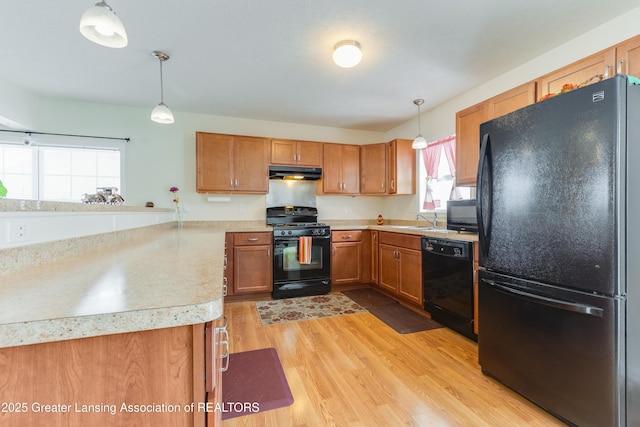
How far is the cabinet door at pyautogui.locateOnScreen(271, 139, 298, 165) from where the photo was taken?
3759 mm

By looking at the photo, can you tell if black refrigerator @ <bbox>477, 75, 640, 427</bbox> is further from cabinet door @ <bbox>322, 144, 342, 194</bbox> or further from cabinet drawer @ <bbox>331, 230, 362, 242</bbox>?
cabinet door @ <bbox>322, 144, 342, 194</bbox>

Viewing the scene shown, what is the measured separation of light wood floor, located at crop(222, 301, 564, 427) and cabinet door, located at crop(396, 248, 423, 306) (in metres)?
0.49

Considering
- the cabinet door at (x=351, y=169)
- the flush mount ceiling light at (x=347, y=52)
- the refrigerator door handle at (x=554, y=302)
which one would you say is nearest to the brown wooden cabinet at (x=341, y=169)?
the cabinet door at (x=351, y=169)

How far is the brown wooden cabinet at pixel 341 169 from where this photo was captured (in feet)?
13.2

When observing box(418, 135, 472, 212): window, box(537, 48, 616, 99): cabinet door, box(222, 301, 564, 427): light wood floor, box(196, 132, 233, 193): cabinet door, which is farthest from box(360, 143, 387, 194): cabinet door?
box(537, 48, 616, 99): cabinet door

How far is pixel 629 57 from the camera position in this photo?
5.07 ft

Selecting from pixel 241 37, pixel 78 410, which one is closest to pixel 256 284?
pixel 241 37

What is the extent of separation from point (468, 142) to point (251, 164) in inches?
99.5

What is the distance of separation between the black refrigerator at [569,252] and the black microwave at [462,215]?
92 cm

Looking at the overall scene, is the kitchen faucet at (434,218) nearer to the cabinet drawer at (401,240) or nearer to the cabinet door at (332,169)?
the cabinet drawer at (401,240)

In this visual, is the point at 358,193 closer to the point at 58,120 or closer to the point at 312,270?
the point at 312,270

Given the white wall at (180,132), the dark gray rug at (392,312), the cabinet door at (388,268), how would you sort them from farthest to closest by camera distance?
the cabinet door at (388,268) < the white wall at (180,132) < the dark gray rug at (392,312)

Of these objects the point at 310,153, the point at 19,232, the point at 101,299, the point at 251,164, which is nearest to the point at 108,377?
the point at 101,299

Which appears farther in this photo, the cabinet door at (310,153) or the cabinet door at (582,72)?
the cabinet door at (310,153)
